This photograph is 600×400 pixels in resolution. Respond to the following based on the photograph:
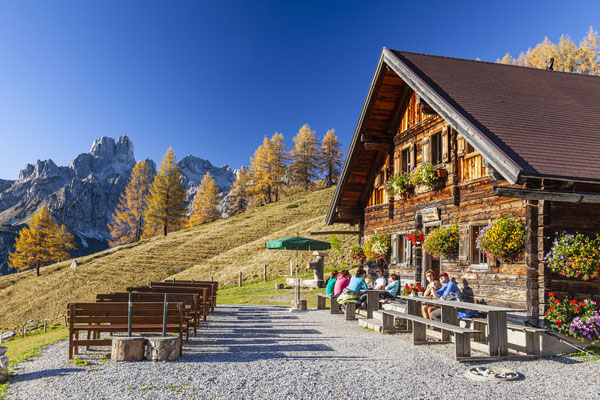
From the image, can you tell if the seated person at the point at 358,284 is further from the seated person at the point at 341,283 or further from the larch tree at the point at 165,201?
the larch tree at the point at 165,201

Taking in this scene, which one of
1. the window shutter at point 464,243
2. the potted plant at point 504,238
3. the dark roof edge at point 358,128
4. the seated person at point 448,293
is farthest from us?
the dark roof edge at point 358,128

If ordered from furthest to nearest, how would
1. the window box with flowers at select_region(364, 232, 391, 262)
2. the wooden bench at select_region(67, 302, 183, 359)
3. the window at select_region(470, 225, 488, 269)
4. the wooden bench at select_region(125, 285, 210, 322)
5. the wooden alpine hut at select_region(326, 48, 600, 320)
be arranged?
the window box with flowers at select_region(364, 232, 391, 262) < the wooden bench at select_region(125, 285, 210, 322) < the window at select_region(470, 225, 488, 269) < the wooden alpine hut at select_region(326, 48, 600, 320) < the wooden bench at select_region(67, 302, 183, 359)

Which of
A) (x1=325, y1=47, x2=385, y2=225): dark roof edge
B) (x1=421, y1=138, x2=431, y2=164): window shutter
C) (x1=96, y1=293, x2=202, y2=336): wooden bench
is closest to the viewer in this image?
(x1=96, y1=293, x2=202, y2=336): wooden bench

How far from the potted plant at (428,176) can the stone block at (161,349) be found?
340 inches

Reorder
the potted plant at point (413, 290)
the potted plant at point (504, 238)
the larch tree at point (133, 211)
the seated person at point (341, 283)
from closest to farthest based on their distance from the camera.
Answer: the potted plant at point (504, 238)
the potted plant at point (413, 290)
the seated person at point (341, 283)
the larch tree at point (133, 211)

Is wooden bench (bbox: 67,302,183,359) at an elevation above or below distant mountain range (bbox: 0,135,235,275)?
below

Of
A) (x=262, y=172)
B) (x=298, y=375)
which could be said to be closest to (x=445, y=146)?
(x=298, y=375)

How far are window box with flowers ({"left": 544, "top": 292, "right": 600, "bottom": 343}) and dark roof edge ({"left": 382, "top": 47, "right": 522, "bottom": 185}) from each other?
2.59m

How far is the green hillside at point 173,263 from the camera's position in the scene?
34.7m

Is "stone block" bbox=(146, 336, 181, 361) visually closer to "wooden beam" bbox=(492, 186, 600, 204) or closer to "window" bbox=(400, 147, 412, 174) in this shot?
"wooden beam" bbox=(492, 186, 600, 204)

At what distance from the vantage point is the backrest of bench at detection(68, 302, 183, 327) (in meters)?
8.05

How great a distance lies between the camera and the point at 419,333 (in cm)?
970

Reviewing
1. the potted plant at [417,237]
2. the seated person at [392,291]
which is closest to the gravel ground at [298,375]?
the seated person at [392,291]

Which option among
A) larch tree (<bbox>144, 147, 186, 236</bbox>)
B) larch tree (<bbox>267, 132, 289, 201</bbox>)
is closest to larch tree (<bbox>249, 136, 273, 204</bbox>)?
larch tree (<bbox>267, 132, 289, 201</bbox>)
